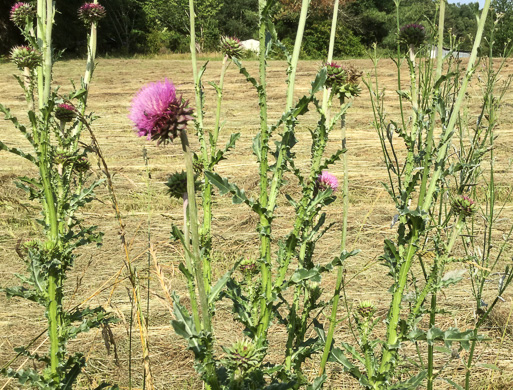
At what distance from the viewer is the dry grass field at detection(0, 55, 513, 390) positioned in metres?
2.53

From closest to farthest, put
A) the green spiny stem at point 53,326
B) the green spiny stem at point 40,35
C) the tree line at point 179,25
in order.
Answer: the green spiny stem at point 53,326 → the green spiny stem at point 40,35 → the tree line at point 179,25

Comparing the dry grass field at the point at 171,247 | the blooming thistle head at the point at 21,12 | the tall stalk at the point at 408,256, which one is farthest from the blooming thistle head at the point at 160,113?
the blooming thistle head at the point at 21,12

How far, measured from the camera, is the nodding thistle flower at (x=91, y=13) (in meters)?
2.31

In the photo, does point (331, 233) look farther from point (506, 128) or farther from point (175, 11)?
point (175, 11)

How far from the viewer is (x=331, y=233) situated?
474 centimetres

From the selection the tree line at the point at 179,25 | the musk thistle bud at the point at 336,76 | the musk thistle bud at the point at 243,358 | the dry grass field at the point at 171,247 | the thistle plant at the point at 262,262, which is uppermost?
the tree line at the point at 179,25

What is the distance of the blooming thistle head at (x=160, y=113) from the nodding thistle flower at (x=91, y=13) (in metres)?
1.43

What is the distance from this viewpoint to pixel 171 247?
153 inches

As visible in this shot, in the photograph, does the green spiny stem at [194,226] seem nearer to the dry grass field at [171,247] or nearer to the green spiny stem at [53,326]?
the dry grass field at [171,247]

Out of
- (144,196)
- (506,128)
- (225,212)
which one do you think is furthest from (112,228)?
(506,128)

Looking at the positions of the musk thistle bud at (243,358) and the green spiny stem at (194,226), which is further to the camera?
the musk thistle bud at (243,358)

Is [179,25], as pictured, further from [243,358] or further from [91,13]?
A: [243,358]

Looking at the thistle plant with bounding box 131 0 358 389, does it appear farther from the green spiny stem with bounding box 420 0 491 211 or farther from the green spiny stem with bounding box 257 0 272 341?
the green spiny stem with bounding box 420 0 491 211

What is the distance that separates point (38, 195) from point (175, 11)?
33.6 meters
